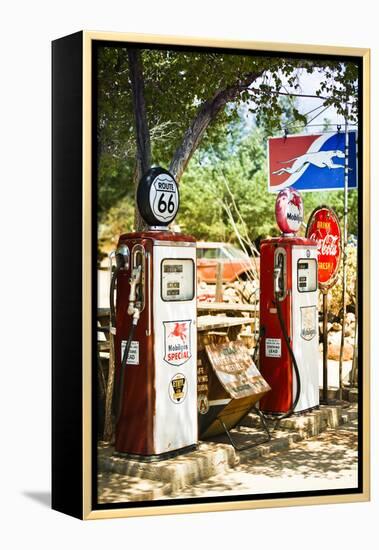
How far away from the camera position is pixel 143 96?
26.3ft

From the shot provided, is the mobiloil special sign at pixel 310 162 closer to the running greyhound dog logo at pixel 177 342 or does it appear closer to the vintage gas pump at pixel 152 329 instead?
the vintage gas pump at pixel 152 329

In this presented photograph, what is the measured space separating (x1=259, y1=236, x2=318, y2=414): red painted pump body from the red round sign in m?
0.13

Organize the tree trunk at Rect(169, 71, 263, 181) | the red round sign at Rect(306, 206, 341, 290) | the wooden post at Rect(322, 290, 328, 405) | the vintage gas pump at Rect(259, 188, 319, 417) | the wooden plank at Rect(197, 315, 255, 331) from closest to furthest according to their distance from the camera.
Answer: the tree trunk at Rect(169, 71, 263, 181), the wooden plank at Rect(197, 315, 255, 331), the vintage gas pump at Rect(259, 188, 319, 417), the red round sign at Rect(306, 206, 341, 290), the wooden post at Rect(322, 290, 328, 405)

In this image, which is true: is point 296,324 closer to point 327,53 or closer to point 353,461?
point 353,461

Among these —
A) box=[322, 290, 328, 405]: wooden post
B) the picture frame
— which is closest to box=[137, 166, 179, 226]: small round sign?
the picture frame

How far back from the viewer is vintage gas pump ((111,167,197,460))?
25.1 feet

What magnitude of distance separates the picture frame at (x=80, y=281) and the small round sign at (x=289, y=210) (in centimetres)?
134

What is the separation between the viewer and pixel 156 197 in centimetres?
773

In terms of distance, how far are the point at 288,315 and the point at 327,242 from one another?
74 cm

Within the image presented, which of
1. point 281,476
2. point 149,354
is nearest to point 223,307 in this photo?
point 281,476

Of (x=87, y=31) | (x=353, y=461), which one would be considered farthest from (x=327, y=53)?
(x=353, y=461)

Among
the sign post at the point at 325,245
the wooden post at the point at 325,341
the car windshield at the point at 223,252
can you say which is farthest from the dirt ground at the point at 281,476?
the car windshield at the point at 223,252

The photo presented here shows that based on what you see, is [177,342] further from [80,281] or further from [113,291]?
[80,281]

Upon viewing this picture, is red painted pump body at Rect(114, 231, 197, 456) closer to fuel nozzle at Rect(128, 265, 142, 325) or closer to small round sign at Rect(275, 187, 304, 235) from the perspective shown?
fuel nozzle at Rect(128, 265, 142, 325)
